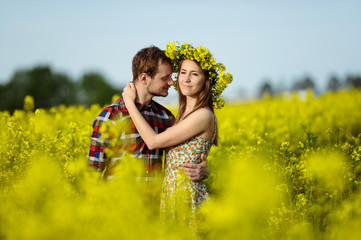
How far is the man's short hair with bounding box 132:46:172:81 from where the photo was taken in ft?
11.6

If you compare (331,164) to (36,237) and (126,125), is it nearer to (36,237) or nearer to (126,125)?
(126,125)

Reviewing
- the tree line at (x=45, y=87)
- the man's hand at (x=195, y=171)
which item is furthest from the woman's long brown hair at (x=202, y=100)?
the tree line at (x=45, y=87)

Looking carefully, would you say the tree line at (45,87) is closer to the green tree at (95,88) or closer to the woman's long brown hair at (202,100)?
the green tree at (95,88)

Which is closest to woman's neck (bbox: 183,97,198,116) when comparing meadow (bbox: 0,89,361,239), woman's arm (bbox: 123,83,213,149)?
woman's arm (bbox: 123,83,213,149)

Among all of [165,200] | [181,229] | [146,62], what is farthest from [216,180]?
[181,229]

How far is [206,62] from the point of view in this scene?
3.50 m

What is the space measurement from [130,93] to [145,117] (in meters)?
0.26

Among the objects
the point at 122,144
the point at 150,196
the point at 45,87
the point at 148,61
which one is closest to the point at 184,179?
the point at 150,196

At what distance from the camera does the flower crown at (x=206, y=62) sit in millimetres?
3488

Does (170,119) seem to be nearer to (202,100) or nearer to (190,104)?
(190,104)

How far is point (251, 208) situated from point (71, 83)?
4335cm

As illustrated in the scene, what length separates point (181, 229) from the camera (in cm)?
216

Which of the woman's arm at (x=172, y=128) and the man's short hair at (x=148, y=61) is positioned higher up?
the man's short hair at (x=148, y=61)

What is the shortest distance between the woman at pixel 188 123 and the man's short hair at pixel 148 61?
107 millimetres
